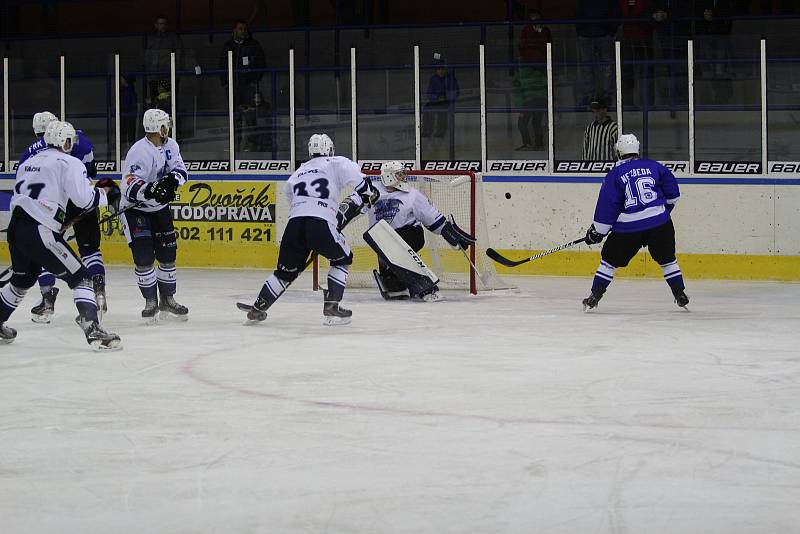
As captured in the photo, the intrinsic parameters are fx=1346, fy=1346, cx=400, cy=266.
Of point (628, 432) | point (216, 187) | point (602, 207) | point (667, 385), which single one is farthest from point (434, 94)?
point (628, 432)

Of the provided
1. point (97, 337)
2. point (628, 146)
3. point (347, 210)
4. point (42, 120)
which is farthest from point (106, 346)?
point (628, 146)

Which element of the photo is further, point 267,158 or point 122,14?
point 122,14

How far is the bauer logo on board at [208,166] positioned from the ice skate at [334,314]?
167 inches

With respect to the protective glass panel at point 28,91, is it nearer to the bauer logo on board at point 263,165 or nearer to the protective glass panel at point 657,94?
the bauer logo on board at point 263,165

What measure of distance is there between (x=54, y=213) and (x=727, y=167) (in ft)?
18.9

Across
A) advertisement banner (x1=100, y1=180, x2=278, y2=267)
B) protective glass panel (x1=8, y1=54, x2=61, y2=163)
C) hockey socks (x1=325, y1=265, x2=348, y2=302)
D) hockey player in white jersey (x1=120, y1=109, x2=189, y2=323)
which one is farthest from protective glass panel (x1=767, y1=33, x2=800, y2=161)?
protective glass panel (x1=8, y1=54, x2=61, y2=163)

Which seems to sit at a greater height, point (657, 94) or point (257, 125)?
point (657, 94)

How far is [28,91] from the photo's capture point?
499 inches

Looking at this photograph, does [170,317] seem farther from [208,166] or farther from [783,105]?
[783,105]

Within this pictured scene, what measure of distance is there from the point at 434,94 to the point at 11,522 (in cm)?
817

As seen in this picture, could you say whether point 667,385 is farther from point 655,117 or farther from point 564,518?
point 655,117

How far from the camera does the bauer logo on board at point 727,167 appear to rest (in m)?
10.5

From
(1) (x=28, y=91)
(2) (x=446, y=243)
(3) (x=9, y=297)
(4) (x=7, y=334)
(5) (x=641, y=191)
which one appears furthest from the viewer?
(1) (x=28, y=91)

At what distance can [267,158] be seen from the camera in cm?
1197
